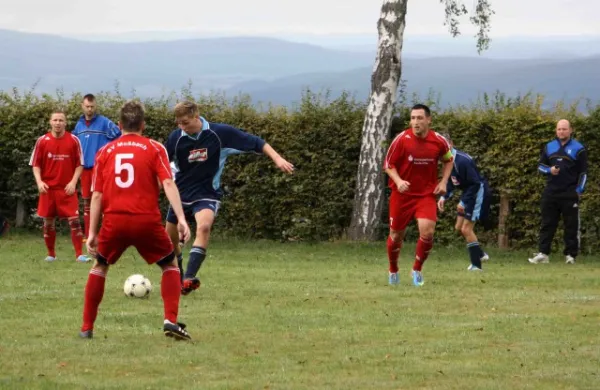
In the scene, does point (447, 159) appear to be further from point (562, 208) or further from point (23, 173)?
point (23, 173)

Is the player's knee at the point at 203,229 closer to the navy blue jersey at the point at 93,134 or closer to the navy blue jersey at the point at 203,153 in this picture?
the navy blue jersey at the point at 203,153

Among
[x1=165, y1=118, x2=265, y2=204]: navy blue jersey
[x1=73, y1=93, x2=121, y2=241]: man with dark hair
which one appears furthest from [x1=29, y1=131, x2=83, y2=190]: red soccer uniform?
[x1=165, y1=118, x2=265, y2=204]: navy blue jersey

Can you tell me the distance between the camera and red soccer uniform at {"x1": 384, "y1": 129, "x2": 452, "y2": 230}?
14906 millimetres

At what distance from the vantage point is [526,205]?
21688 mm

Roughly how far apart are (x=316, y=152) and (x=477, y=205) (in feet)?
17.3

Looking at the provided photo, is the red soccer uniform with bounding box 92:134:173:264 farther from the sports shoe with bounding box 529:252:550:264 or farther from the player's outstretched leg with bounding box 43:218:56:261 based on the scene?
the sports shoe with bounding box 529:252:550:264

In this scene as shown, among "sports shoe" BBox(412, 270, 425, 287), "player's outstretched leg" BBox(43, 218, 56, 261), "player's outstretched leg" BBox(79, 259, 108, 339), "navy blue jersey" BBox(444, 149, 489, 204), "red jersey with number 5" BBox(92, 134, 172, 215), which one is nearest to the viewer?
"red jersey with number 5" BBox(92, 134, 172, 215)

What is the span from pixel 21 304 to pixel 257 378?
16.5 ft

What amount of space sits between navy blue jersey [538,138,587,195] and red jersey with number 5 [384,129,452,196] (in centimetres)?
546

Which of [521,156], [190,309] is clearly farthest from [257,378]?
[521,156]

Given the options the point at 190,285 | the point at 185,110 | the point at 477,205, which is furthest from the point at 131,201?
the point at 477,205

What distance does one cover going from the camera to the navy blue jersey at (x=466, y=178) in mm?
18391

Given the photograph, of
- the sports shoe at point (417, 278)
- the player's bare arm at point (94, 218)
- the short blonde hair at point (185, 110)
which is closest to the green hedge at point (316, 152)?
the sports shoe at point (417, 278)

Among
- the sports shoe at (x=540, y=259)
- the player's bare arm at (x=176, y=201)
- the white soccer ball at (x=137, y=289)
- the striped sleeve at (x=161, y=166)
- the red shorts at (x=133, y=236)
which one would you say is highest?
the striped sleeve at (x=161, y=166)
